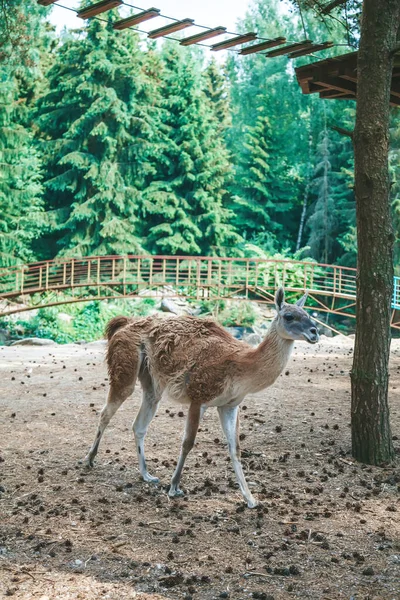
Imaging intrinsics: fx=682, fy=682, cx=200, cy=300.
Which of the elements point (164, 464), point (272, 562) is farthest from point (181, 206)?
point (272, 562)

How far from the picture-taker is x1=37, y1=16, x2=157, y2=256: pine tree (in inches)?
1147

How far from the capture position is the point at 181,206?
3192 centimetres

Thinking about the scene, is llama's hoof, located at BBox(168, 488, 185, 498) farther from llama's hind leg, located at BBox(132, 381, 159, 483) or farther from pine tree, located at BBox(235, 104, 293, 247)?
pine tree, located at BBox(235, 104, 293, 247)

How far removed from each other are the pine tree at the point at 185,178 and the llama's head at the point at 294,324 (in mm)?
25535

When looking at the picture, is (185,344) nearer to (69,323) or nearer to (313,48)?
(313,48)

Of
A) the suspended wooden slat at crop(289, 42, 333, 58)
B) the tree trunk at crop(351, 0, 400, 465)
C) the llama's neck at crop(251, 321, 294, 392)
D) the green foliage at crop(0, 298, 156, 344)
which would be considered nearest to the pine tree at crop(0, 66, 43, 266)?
the green foliage at crop(0, 298, 156, 344)

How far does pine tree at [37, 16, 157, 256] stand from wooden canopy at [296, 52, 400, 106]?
20.5 metres

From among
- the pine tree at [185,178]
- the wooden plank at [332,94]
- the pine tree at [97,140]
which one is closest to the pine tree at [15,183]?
the pine tree at [97,140]

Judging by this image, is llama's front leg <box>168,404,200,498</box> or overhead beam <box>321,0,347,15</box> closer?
llama's front leg <box>168,404,200,498</box>

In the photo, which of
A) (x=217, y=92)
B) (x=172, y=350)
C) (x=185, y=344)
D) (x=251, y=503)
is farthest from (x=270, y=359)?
(x=217, y=92)

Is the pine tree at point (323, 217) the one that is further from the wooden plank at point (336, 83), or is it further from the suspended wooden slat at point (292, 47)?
the suspended wooden slat at point (292, 47)

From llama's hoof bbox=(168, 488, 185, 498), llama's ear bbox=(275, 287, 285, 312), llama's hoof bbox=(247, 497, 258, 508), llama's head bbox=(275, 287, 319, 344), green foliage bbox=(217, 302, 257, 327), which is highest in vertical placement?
llama's ear bbox=(275, 287, 285, 312)

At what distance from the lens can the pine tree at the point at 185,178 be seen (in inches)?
1230

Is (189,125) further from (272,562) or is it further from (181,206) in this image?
(272,562)
